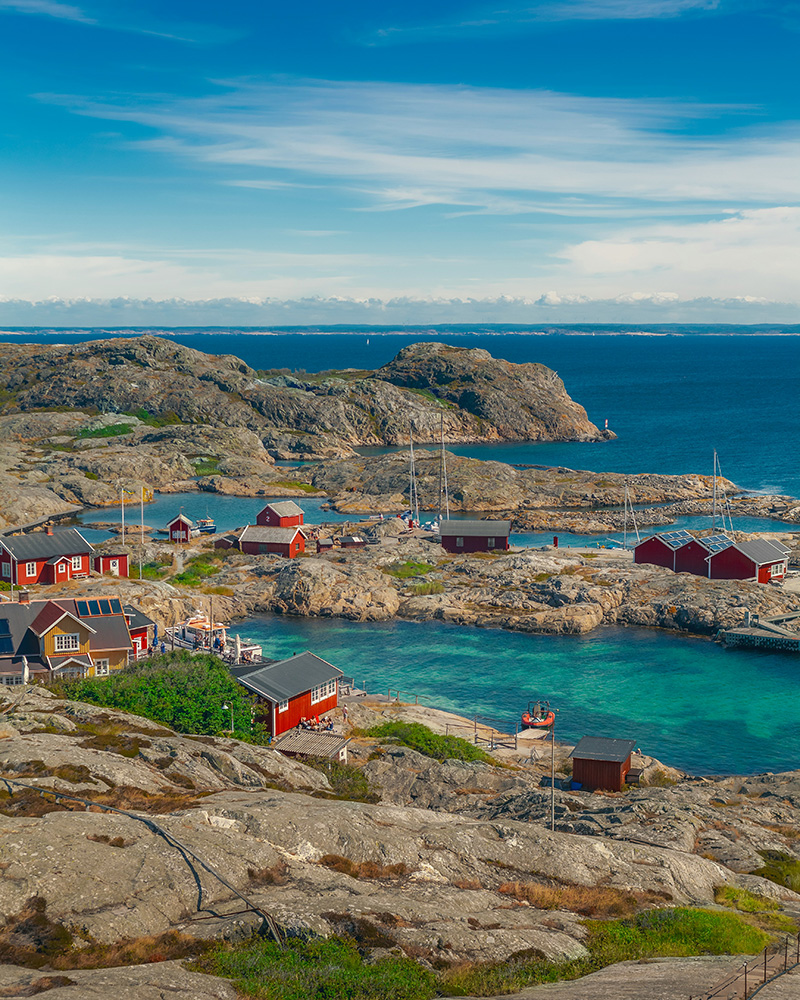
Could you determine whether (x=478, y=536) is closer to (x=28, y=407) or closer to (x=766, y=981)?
(x=766, y=981)

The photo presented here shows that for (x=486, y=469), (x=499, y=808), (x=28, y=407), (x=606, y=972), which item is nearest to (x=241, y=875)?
(x=606, y=972)

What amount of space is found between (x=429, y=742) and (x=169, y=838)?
24.3 meters

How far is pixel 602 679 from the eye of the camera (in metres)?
56.0

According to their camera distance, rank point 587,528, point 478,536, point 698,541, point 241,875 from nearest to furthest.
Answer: point 241,875, point 698,541, point 478,536, point 587,528

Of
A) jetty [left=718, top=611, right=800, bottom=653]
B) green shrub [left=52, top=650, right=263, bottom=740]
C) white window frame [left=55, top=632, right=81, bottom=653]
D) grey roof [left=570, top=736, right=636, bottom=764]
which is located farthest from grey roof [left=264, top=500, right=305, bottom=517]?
grey roof [left=570, top=736, right=636, bottom=764]

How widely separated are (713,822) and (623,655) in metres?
30.0

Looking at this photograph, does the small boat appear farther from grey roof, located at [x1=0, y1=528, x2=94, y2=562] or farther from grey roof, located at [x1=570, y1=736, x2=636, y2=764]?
grey roof, located at [x1=0, y1=528, x2=94, y2=562]

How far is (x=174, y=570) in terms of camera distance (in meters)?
78.5

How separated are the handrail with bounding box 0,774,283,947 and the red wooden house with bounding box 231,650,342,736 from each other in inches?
790

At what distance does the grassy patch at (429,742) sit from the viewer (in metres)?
40.2

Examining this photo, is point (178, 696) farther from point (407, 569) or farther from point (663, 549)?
point (663, 549)

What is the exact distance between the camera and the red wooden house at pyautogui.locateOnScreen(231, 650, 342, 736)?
40.8 m

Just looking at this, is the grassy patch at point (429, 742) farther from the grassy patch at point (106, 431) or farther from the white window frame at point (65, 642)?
the grassy patch at point (106, 431)

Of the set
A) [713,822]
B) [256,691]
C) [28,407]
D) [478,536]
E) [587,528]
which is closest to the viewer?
[713,822]
